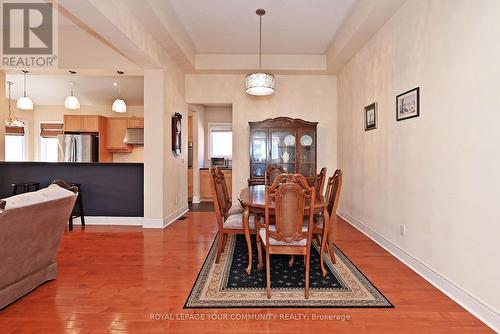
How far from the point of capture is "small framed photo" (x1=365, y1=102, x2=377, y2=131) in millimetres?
3880

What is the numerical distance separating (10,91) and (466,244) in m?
9.24

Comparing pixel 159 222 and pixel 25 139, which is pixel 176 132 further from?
pixel 25 139

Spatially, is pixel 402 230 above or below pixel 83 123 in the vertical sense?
below

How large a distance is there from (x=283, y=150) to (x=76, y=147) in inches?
198

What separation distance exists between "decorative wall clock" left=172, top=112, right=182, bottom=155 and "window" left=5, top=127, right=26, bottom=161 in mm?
5185

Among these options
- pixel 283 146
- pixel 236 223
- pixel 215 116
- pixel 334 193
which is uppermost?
pixel 215 116

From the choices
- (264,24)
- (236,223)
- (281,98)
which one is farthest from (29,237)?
(281,98)

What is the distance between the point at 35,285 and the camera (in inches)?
96.3

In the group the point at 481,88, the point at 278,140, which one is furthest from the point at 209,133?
the point at 481,88

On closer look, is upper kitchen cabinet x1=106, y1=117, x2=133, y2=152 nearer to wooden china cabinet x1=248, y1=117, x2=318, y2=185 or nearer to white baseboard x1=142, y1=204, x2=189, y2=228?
white baseboard x1=142, y1=204, x2=189, y2=228

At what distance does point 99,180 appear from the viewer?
16.0 ft

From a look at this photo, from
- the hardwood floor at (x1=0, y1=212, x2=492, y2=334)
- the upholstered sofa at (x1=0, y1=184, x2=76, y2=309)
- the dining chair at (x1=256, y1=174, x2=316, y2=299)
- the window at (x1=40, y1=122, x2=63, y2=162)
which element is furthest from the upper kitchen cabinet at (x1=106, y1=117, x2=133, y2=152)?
the dining chair at (x1=256, y1=174, x2=316, y2=299)

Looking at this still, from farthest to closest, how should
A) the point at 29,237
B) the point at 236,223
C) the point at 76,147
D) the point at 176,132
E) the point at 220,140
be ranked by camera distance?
the point at 220,140
the point at 76,147
the point at 176,132
the point at 236,223
the point at 29,237

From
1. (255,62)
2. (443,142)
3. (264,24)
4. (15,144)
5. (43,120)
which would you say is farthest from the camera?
(43,120)
